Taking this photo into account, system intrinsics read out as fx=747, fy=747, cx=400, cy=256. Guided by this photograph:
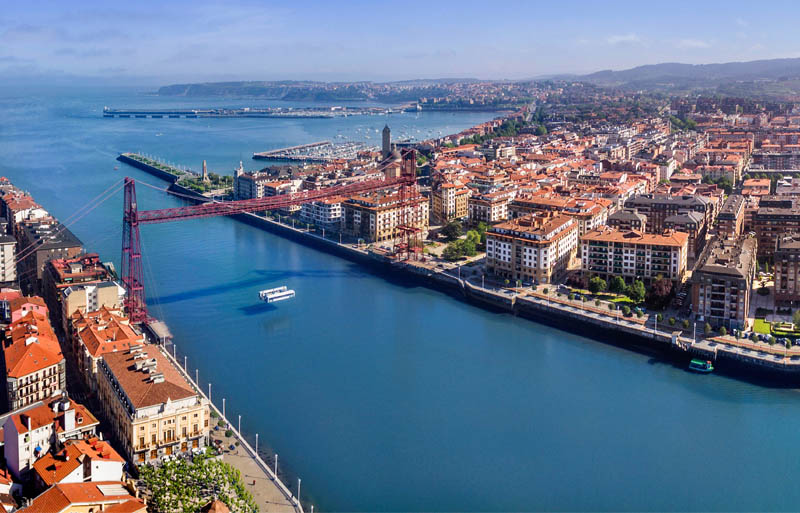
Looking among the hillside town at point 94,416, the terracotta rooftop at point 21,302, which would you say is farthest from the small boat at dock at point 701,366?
the terracotta rooftop at point 21,302

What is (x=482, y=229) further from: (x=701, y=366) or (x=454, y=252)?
(x=701, y=366)

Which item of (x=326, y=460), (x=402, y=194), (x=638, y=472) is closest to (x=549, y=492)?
(x=638, y=472)

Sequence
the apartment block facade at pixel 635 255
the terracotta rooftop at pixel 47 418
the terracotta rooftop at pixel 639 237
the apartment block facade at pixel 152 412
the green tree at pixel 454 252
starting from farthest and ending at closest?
the green tree at pixel 454 252
the terracotta rooftop at pixel 639 237
the apartment block facade at pixel 635 255
the apartment block facade at pixel 152 412
the terracotta rooftop at pixel 47 418

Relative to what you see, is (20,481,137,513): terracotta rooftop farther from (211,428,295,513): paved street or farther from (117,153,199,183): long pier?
(117,153,199,183): long pier

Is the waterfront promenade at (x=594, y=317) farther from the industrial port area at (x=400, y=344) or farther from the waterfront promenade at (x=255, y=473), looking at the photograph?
the waterfront promenade at (x=255, y=473)

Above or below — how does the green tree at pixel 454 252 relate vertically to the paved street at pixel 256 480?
above

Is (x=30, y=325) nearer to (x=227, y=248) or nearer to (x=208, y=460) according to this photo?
(x=208, y=460)

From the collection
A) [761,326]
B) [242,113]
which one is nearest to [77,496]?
[761,326]
